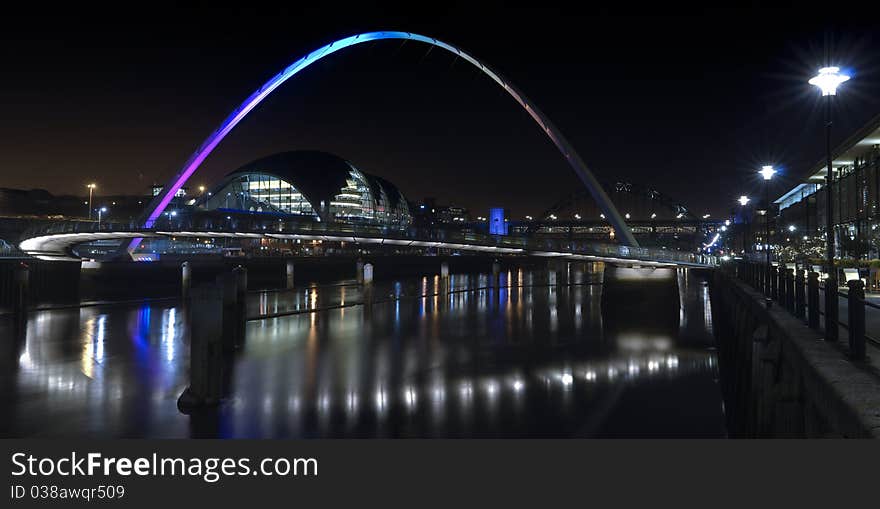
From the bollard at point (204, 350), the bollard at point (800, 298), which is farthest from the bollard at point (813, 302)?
the bollard at point (204, 350)

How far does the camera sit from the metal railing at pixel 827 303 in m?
7.66

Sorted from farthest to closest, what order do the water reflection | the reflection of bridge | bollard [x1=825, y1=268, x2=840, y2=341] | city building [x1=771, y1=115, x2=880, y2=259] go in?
the reflection of bridge → city building [x1=771, y1=115, x2=880, y2=259] → the water reflection → bollard [x1=825, y1=268, x2=840, y2=341]

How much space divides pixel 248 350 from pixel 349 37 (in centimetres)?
4328

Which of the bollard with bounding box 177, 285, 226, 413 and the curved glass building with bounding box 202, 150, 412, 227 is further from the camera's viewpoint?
the curved glass building with bounding box 202, 150, 412, 227

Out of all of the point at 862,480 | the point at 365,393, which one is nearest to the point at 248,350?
the point at 365,393

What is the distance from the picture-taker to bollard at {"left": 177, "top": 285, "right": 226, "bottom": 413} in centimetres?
1438

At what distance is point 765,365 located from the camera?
10.8 meters

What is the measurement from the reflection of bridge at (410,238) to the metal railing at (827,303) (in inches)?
945

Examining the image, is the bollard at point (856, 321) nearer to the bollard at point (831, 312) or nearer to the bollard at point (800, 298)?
the bollard at point (831, 312)

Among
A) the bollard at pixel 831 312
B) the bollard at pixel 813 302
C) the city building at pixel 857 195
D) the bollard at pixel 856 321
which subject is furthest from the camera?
the city building at pixel 857 195

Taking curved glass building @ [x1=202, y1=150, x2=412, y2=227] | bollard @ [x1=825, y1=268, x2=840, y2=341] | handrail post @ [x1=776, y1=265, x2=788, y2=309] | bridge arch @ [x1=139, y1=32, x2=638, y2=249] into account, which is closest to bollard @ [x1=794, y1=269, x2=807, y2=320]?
handrail post @ [x1=776, y1=265, x2=788, y2=309]

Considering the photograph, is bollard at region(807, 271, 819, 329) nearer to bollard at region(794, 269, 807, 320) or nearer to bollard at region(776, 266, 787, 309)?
bollard at region(794, 269, 807, 320)

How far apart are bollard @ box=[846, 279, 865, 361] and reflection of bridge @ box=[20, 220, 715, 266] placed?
32.0 meters

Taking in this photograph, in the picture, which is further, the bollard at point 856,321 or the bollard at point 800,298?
the bollard at point 800,298
